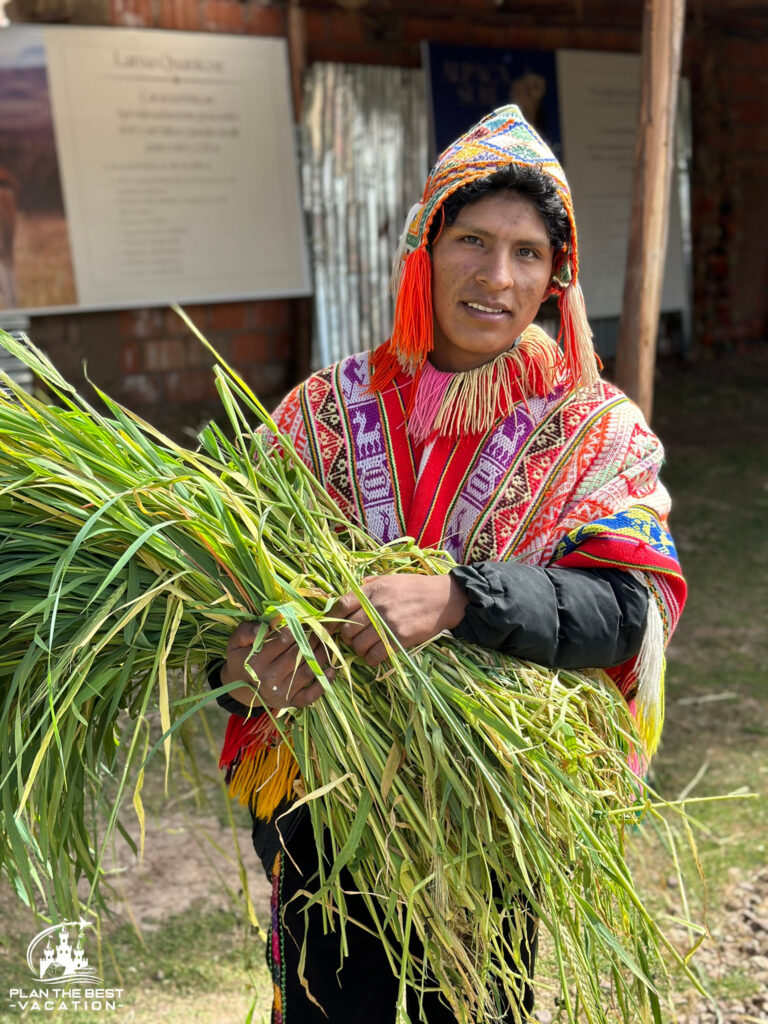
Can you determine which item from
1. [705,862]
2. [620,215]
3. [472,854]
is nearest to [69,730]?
[472,854]

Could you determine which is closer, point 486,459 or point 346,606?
point 346,606

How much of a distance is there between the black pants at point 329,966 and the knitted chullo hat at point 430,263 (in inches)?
27.2

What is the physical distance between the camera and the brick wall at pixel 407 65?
19.4ft

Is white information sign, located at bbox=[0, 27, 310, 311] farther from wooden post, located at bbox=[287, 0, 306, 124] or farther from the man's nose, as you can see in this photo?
the man's nose

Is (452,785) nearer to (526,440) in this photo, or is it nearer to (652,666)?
(652,666)

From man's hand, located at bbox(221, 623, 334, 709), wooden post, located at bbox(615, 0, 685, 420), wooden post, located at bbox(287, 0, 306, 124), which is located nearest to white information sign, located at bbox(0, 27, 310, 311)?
wooden post, located at bbox(287, 0, 306, 124)

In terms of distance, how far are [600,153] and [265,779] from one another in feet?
24.0

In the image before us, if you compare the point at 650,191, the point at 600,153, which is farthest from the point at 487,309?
the point at 600,153

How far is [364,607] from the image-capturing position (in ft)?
4.13

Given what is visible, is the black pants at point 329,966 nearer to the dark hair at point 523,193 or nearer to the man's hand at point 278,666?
the man's hand at point 278,666

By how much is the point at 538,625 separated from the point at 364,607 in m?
0.22
